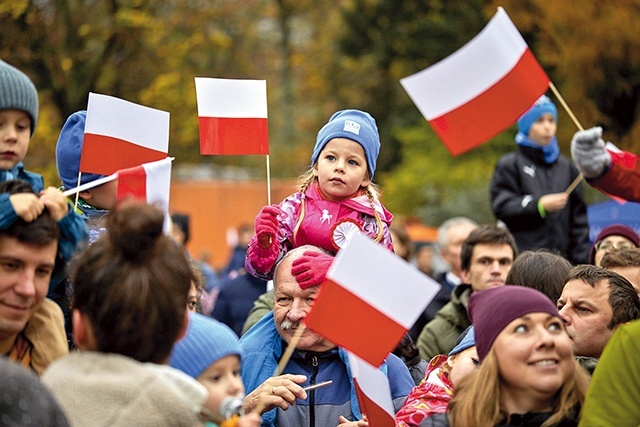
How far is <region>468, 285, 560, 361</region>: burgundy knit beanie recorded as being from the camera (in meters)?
4.18

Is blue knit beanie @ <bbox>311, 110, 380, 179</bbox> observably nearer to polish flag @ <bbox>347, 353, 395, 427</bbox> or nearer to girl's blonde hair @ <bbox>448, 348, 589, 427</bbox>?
polish flag @ <bbox>347, 353, 395, 427</bbox>

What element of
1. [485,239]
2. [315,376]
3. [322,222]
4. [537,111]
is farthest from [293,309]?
[537,111]

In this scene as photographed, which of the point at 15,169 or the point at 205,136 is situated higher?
the point at 15,169

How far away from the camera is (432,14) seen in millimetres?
28391

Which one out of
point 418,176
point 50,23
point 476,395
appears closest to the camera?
point 476,395

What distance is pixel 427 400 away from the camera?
4723 mm

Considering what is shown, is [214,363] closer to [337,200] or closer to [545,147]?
[337,200]

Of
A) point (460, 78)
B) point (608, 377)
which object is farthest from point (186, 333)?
point (460, 78)

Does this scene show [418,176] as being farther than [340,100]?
No

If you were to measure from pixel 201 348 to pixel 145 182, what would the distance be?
123cm

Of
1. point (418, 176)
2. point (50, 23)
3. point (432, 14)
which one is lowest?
point (418, 176)

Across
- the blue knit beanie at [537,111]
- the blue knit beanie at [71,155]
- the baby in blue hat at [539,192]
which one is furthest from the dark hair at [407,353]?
the blue knit beanie at [537,111]

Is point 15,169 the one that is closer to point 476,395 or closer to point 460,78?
point 476,395

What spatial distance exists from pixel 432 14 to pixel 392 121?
3335mm
